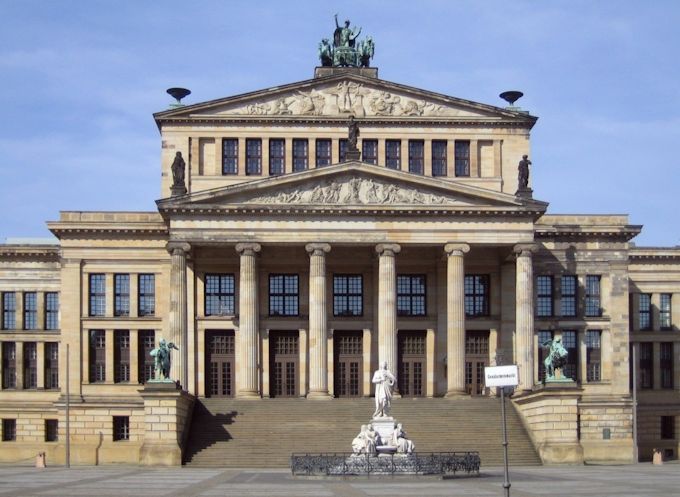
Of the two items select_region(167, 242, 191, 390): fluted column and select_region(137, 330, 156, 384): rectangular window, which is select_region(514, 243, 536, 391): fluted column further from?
select_region(137, 330, 156, 384): rectangular window

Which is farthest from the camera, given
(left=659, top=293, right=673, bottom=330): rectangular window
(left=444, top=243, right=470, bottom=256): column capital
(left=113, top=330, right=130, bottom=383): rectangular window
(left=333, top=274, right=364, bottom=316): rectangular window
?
(left=659, top=293, right=673, bottom=330): rectangular window

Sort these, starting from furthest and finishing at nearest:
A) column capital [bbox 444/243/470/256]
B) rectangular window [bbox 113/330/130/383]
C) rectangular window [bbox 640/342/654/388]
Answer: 1. rectangular window [bbox 640/342/654/388]
2. rectangular window [bbox 113/330/130/383]
3. column capital [bbox 444/243/470/256]

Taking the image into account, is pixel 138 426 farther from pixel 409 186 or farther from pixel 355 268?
pixel 409 186

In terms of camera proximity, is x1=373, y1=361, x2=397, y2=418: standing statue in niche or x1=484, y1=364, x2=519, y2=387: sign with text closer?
x1=484, y1=364, x2=519, y2=387: sign with text

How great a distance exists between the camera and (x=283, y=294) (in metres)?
83.4

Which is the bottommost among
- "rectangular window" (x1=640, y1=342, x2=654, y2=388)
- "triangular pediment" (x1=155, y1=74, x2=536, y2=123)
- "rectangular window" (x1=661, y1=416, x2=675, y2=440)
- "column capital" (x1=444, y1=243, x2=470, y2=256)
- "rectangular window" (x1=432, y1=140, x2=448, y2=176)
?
"rectangular window" (x1=661, y1=416, x2=675, y2=440)

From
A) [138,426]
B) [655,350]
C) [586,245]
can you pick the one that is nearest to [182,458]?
[138,426]

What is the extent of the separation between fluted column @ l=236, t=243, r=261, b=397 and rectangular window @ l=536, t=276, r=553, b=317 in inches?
783

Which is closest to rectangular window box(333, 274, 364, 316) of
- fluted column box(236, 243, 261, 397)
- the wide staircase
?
fluted column box(236, 243, 261, 397)

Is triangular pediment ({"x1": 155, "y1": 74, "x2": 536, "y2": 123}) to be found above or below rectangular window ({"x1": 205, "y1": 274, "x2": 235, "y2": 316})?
above

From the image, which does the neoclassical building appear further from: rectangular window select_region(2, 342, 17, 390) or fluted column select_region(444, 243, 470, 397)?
rectangular window select_region(2, 342, 17, 390)

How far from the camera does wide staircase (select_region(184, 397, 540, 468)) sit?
222ft

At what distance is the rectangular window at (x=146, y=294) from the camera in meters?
83.2

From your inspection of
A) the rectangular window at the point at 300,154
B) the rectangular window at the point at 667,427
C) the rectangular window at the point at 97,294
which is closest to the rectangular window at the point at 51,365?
the rectangular window at the point at 97,294
